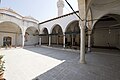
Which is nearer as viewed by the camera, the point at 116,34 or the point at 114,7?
the point at 114,7

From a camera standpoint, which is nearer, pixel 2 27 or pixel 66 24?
pixel 66 24

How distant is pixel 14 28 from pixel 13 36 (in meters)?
1.93

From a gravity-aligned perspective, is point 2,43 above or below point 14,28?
below

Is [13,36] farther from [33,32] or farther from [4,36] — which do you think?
[33,32]

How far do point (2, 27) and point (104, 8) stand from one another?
20.2 metres

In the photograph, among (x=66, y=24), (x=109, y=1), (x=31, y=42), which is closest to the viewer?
(x=109, y=1)

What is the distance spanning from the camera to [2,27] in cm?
2127

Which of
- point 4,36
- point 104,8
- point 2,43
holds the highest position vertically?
point 104,8

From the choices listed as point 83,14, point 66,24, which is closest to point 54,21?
point 66,24

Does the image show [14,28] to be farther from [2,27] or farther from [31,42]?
[31,42]

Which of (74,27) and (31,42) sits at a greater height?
(74,27)

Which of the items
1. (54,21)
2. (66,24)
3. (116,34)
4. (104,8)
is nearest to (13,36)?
(54,21)

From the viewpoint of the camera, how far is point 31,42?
2672 centimetres

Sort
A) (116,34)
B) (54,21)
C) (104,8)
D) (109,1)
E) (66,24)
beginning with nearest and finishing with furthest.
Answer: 1. (109,1)
2. (104,8)
3. (66,24)
4. (116,34)
5. (54,21)
